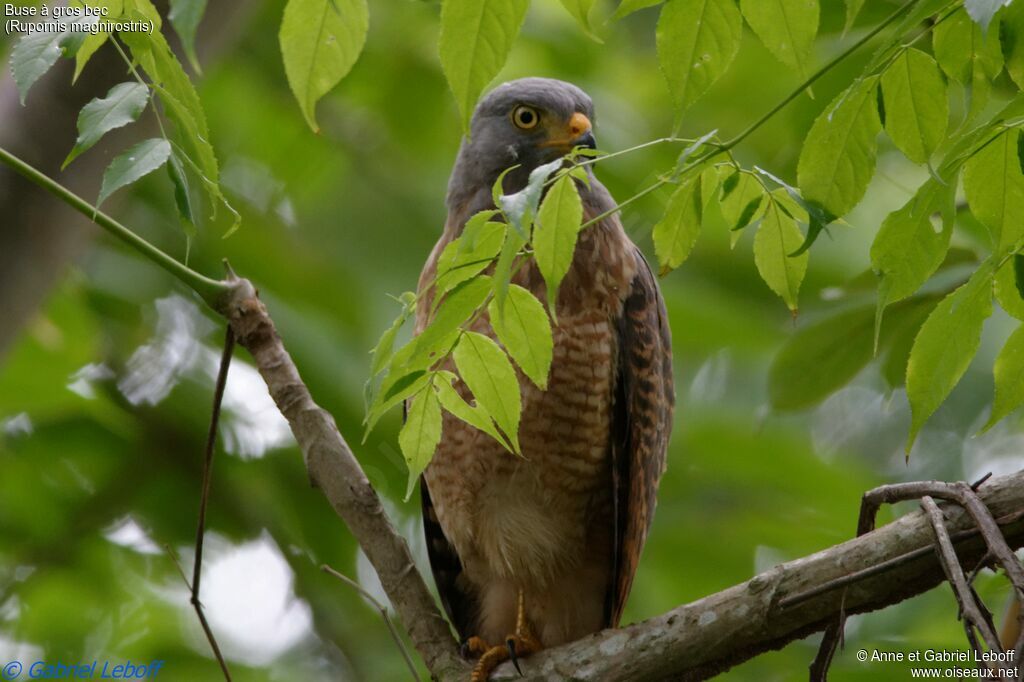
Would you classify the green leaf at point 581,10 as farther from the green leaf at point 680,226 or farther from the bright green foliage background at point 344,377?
the bright green foliage background at point 344,377

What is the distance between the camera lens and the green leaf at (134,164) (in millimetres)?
1810

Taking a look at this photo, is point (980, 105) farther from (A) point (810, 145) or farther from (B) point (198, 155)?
(B) point (198, 155)

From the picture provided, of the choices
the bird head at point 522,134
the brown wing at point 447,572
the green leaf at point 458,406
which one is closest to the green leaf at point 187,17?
the green leaf at point 458,406

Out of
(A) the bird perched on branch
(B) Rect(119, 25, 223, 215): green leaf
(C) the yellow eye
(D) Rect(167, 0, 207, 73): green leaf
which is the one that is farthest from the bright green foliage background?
(D) Rect(167, 0, 207, 73): green leaf

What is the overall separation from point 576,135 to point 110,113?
7.61ft

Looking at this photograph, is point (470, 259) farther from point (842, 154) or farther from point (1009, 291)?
point (1009, 291)

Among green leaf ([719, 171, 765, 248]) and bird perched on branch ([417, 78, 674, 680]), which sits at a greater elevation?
bird perched on branch ([417, 78, 674, 680])

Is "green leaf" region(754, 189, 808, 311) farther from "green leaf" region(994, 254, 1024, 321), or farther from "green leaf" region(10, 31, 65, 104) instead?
"green leaf" region(10, 31, 65, 104)

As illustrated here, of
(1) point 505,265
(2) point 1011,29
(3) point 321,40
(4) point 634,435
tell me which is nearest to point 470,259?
(1) point 505,265

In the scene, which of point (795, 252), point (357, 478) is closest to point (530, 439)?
point (357, 478)

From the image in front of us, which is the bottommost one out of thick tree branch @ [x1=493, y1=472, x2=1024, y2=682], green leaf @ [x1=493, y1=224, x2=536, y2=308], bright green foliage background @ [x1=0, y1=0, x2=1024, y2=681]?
thick tree branch @ [x1=493, y1=472, x2=1024, y2=682]

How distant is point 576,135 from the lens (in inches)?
158

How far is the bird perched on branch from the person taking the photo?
354cm

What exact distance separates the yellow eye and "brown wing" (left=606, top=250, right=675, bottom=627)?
795mm
